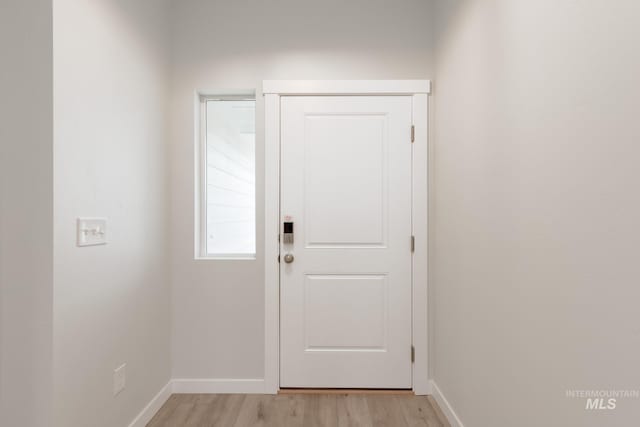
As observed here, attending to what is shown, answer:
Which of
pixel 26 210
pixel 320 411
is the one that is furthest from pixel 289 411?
pixel 26 210

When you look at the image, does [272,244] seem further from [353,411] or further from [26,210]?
[26,210]

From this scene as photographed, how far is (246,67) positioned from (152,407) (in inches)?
84.3

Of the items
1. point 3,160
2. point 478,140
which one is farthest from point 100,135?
point 478,140

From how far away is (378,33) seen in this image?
2479 mm

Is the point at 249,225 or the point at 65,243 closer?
the point at 65,243

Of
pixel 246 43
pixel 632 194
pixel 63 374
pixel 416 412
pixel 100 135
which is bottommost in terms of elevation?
pixel 416 412

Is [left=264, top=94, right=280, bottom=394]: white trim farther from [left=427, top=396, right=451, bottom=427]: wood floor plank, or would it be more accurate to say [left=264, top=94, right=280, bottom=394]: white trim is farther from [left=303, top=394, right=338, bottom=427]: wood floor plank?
[left=427, top=396, right=451, bottom=427]: wood floor plank

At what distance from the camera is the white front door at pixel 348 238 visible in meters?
2.46

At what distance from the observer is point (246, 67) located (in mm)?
2482

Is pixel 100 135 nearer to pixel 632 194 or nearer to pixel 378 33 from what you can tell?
pixel 378 33

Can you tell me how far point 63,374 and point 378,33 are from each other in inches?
97.0

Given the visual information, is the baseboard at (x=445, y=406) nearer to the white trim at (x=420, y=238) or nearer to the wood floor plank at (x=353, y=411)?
the white trim at (x=420, y=238)

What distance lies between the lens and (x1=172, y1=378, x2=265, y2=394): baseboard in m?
2.46

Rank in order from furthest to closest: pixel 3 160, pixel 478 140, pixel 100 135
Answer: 1. pixel 478 140
2. pixel 100 135
3. pixel 3 160
